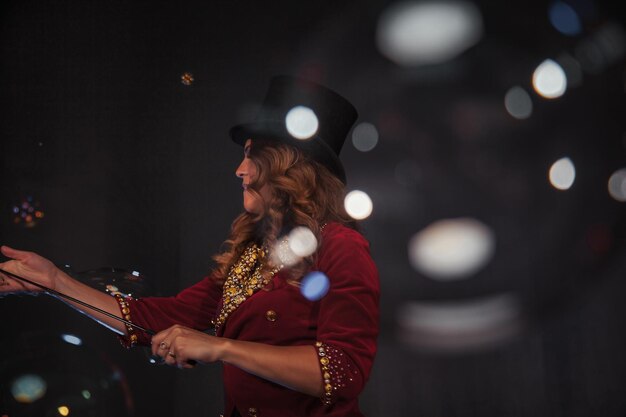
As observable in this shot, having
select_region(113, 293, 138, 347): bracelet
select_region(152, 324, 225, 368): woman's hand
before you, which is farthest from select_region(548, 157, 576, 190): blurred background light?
select_region(113, 293, 138, 347): bracelet

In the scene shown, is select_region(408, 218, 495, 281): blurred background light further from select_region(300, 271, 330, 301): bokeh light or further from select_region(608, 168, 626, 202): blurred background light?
select_region(300, 271, 330, 301): bokeh light

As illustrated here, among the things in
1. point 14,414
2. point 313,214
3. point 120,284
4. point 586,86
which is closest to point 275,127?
point 313,214

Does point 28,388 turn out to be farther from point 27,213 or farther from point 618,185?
point 618,185

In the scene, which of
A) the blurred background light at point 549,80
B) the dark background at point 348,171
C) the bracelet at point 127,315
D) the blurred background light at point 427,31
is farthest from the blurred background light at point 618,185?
the bracelet at point 127,315

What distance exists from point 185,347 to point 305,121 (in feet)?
1.83

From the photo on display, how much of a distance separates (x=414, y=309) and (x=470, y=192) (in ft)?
1.06

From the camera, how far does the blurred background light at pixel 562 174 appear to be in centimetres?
138

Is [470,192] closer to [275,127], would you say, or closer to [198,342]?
[275,127]

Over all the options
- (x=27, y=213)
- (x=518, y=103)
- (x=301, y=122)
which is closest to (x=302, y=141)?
(x=301, y=122)

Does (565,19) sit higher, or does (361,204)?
(565,19)

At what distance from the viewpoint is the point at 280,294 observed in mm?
1183

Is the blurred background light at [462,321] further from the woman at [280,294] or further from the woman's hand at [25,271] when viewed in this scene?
the woman's hand at [25,271]

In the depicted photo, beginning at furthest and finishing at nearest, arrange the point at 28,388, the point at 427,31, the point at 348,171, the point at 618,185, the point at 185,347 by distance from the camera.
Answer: the point at 348,171
the point at 427,31
the point at 618,185
the point at 28,388
the point at 185,347

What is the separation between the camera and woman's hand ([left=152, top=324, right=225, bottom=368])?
996mm
